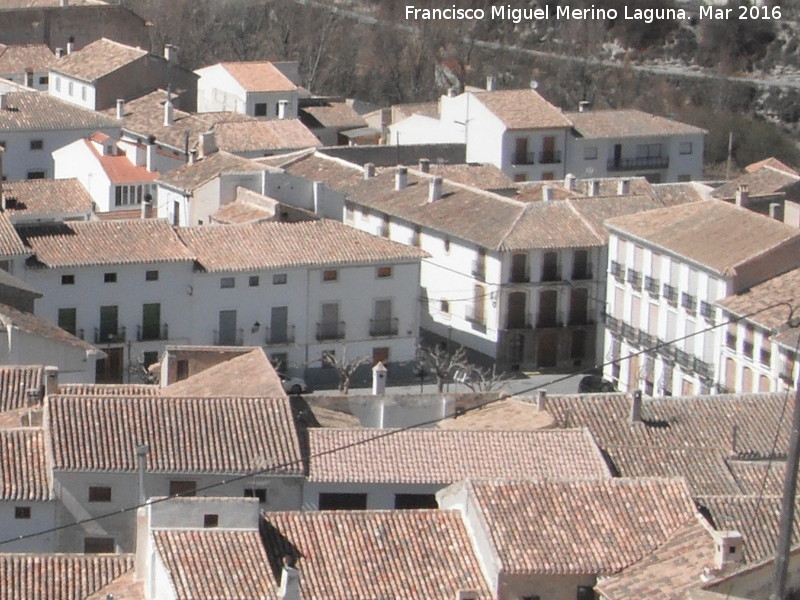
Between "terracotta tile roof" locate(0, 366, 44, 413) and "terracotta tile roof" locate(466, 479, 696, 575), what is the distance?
9.82 m

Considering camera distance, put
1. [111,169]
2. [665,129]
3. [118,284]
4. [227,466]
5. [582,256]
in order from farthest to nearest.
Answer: [665,129] → [111,169] → [582,256] → [118,284] → [227,466]

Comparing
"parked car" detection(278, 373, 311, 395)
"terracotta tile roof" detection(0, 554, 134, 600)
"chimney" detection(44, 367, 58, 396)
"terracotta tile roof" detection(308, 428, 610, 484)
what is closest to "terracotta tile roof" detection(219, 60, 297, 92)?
"parked car" detection(278, 373, 311, 395)

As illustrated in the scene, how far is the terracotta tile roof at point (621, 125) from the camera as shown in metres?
72.8

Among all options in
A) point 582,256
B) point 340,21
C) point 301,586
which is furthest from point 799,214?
point 340,21

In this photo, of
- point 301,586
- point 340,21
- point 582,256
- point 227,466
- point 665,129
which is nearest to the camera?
point 301,586

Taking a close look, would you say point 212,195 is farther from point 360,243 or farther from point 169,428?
point 169,428

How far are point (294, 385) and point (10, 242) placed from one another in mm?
6749

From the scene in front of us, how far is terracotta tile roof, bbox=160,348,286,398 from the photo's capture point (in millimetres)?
37062

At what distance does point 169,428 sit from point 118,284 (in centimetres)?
1640

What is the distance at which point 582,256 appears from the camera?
56375 millimetres

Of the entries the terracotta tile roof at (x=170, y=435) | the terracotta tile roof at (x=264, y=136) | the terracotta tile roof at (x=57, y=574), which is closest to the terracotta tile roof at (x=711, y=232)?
the terracotta tile roof at (x=264, y=136)

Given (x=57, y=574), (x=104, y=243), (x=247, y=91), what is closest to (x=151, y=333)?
(x=104, y=243)

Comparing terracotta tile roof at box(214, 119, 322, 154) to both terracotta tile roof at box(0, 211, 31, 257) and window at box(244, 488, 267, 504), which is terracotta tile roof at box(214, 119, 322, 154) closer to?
terracotta tile roof at box(0, 211, 31, 257)

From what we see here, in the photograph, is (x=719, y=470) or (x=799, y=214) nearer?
(x=719, y=470)
